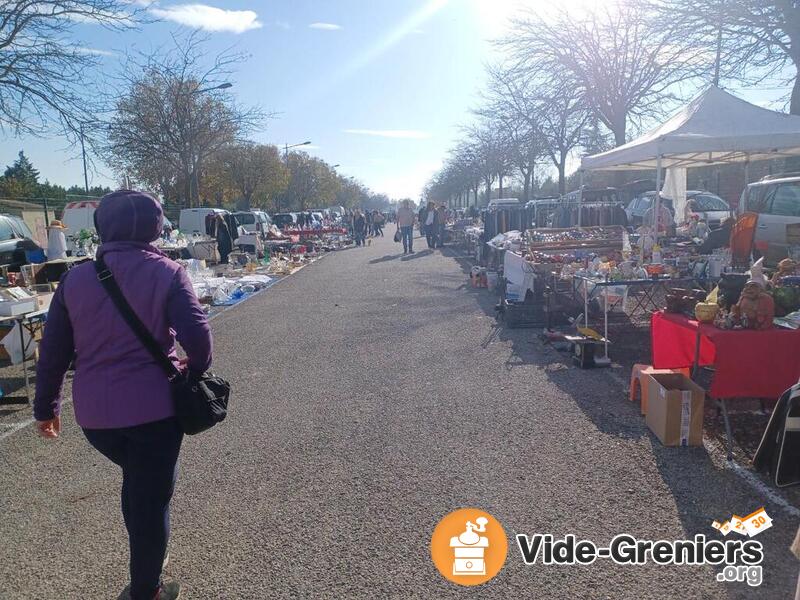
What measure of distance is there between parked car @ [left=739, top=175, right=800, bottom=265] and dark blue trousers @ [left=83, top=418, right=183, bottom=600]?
32.6ft

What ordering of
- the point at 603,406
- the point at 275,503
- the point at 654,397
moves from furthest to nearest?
the point at 603,406, the point at 654,397, the point at 275,503

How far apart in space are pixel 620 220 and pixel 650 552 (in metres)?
12.8

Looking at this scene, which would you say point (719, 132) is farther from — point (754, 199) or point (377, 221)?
point (377, 221)

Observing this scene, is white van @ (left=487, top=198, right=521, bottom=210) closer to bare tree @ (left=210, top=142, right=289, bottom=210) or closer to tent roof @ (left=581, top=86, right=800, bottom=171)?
tent roof @ (left=581, top=86, right=800, bottom=171)

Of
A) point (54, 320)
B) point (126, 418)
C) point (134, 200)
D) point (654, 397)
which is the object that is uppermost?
point (134, 200)

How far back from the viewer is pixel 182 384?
261 centimetres

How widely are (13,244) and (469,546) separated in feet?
43.0

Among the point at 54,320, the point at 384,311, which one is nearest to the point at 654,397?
the point at 54,320

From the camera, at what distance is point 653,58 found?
20.5 meters

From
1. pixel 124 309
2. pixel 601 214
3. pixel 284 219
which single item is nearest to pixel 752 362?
pixel 124 309

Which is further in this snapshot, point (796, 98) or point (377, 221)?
point (377, 221)

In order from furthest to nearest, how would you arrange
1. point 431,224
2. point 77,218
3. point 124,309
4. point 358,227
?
point 358,227, point 431,224, point 77,218, point 124,309

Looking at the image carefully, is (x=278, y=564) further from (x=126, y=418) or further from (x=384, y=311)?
(x=384, y=311)

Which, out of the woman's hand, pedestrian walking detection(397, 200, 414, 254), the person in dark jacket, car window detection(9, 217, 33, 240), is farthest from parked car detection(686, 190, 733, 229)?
the woman's hand
